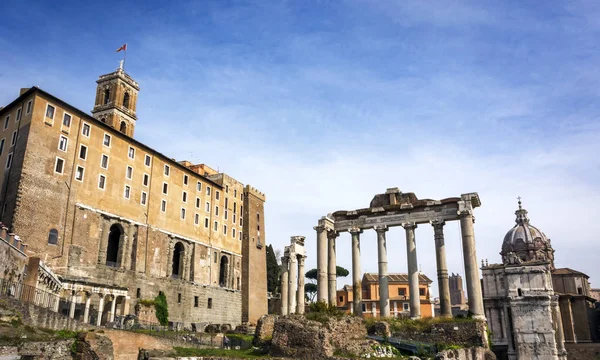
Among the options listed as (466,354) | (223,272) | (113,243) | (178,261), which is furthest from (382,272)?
(223,272)

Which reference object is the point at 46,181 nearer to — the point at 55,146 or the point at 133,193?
the point at 55,146

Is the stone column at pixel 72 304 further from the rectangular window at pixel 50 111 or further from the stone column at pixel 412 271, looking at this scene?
the stone column at pixel 412 271

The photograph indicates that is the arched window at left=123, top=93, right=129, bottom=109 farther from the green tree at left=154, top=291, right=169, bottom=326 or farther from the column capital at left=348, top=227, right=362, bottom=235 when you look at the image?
the column capital at left=348, top=227, right=362, bottom=235

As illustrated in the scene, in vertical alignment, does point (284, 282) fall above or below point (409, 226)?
below

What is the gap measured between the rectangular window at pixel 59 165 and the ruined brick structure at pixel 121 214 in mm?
84

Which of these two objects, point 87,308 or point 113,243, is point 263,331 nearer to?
point 87,308

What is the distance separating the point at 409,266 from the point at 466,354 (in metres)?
7.77

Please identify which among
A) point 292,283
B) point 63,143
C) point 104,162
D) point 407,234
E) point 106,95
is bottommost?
point 292,283

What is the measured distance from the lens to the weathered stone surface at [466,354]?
773 inches

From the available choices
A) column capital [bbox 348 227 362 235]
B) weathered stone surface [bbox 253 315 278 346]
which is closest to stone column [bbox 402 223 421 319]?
column capital [bbox 348 227 362 235]

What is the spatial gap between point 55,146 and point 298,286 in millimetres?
21186

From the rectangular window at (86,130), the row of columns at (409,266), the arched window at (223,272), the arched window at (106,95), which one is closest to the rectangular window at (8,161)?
the rectangular window at (86,130)

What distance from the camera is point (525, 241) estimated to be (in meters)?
60.1

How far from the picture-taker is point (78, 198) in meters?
37.5
